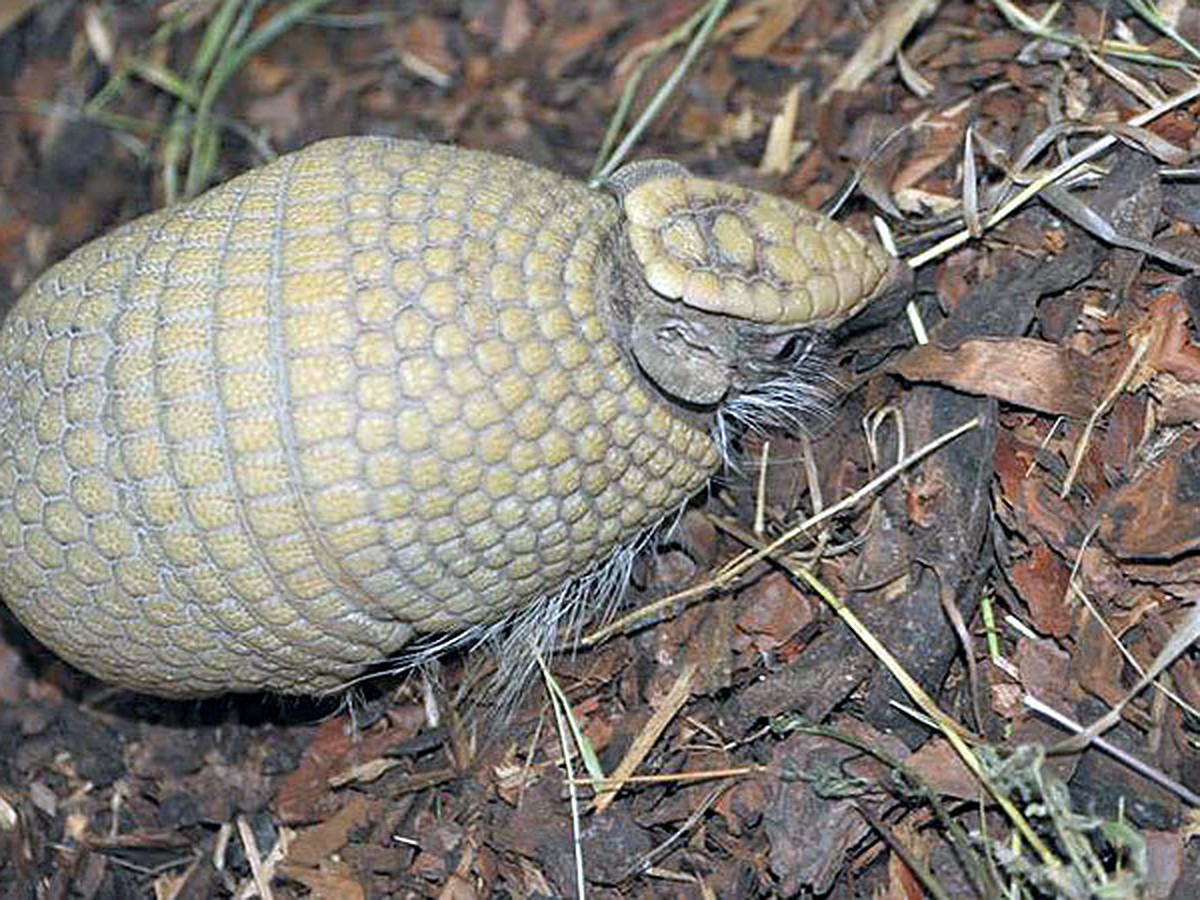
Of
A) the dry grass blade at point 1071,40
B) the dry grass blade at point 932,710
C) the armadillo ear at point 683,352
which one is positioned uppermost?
the dry grass blade at point 1071,40

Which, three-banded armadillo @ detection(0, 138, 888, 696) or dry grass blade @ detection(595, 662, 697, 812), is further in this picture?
dry grass blade @ detection(595, 662, 697, 812)

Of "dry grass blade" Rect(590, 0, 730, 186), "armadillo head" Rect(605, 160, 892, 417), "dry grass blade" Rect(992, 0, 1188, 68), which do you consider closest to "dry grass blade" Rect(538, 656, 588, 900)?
"armadillo head" Rect(605, 160, 892, 417)

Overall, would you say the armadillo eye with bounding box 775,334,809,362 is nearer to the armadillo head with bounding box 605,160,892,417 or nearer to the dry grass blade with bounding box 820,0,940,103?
the armadillo head with bounding box 605,160,892,417

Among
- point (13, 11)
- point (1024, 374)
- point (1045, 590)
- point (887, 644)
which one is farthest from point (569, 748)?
point (13, 11)

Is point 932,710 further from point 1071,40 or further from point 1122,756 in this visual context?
point 1071,40

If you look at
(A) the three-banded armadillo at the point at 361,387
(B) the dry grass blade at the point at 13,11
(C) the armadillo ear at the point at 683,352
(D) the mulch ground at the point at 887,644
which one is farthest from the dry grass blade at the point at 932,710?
(B) the dry grass blade at the point at 13,11

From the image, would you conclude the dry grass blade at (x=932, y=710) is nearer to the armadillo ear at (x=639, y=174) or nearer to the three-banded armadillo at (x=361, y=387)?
the three-banded armadillo at (x=361, y=387)
